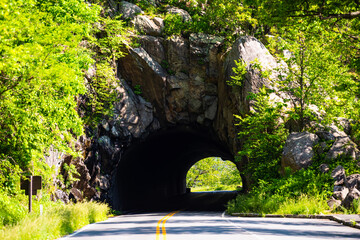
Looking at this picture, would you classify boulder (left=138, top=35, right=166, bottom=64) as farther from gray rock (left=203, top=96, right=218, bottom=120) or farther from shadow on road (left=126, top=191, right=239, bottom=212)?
shadow on road (left=126, top=191, right=239, bottom=212)

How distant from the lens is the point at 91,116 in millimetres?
30281

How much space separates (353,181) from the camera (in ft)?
74.8

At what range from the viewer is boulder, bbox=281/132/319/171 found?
2566 cm

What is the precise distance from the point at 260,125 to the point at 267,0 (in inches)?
493

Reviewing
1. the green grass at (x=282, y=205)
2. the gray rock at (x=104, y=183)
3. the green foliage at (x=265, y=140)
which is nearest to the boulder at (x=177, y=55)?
the green foliage at (x=265, y=140)

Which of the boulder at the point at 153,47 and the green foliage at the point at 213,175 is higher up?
the boulder at the point at 153,47

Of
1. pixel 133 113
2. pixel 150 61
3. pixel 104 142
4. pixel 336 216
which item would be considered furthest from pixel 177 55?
pixel 336 216

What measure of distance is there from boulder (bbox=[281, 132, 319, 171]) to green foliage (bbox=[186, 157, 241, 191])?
55.1 m

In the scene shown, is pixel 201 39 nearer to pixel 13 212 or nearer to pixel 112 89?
pixel 112 89

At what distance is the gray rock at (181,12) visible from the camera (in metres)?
37.4

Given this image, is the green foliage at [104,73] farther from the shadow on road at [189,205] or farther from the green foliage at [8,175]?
the green foliage at [8,175]

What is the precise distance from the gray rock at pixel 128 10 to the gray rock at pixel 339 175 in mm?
20976

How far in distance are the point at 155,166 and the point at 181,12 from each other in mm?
16856

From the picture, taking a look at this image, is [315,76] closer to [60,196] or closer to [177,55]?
[177,55]
